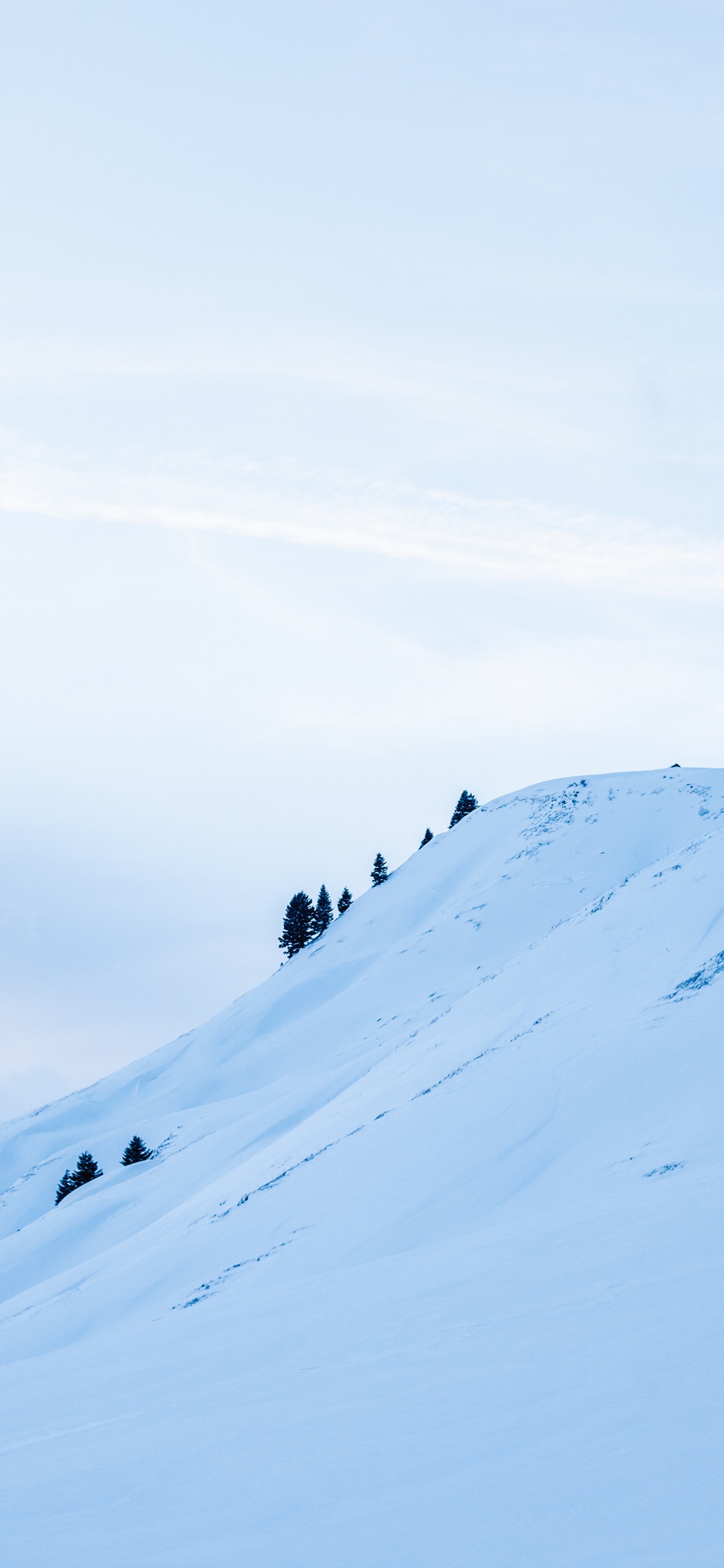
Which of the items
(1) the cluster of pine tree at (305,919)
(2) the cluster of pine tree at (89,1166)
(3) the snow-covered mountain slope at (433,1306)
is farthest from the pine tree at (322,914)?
(3) the snow-covered mountain slope at (433,1306)

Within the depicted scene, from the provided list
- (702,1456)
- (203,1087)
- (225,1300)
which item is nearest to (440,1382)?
(702,1456)

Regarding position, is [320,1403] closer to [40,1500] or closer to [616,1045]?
[40,1500]

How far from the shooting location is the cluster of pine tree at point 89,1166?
1636 inches

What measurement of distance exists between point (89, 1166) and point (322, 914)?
106 feet

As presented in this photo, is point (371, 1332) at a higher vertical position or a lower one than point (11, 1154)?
lower

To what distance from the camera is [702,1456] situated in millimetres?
5945

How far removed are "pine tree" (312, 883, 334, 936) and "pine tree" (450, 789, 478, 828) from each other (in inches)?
462

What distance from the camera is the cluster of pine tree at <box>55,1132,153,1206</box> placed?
41562mm

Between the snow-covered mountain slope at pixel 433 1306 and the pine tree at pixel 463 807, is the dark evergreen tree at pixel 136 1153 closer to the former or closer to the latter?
the snow-covered mountain slope at pixel 433 1306

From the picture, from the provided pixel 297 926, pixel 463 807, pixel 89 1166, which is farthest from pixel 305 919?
pixel 89 1166

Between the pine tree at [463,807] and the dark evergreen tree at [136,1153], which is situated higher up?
the pine tree at [463,807]

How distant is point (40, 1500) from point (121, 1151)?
40.4 meters

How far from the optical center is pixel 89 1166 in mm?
42812

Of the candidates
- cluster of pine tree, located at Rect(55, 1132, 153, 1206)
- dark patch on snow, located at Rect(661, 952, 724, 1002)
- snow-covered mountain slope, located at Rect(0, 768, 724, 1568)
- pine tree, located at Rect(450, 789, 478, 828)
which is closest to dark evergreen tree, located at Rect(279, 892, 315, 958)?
pine tree, located at Rect(450, 789, 478, 828)
